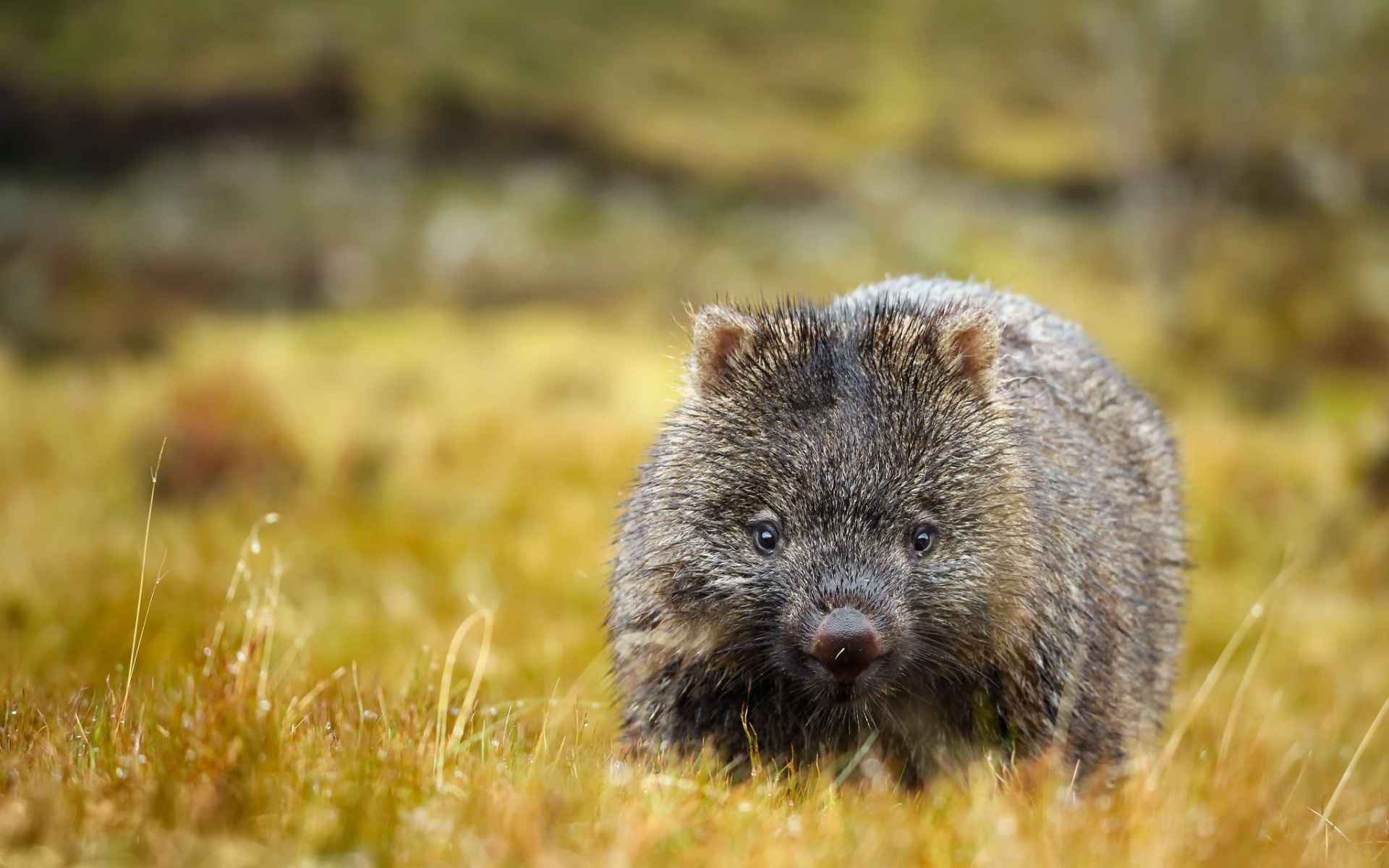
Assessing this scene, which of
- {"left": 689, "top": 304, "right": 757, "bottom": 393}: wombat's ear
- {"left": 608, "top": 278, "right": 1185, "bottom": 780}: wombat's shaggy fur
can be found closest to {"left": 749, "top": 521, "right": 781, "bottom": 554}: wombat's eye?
{"left": 608, "top": 278, "right": 1185, "bottom": 780}: wombat's shaggy fur

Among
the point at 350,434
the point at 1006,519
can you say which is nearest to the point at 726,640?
the point at 1006,519

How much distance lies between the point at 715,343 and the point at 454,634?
9.18ft

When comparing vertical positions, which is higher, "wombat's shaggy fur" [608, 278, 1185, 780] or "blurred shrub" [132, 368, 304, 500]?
"wombat's shaggy fur" [608, 278, 1185, 780]

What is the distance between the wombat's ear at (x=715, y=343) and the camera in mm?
4203

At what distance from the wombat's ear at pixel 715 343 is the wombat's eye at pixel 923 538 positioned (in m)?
0.84

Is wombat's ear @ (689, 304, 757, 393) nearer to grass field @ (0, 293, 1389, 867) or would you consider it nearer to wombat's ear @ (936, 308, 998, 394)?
grass field @ (0, 293, 1389, 867)

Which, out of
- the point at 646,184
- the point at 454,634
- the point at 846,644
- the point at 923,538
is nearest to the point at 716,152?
the point at 646,184

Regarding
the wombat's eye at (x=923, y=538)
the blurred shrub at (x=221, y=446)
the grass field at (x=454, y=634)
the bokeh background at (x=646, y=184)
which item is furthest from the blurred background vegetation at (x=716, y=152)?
the wombat's eye at (x=923, y=538)

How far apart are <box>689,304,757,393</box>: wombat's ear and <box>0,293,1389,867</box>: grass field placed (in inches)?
16.0

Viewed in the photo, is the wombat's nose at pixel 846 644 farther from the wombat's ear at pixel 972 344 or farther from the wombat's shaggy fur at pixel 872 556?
the wombat's ear at pixel 972 344

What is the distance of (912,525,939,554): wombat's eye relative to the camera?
3852 millimetres

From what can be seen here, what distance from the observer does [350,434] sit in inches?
391

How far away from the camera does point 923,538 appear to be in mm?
3857

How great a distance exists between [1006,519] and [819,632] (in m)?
0.83
